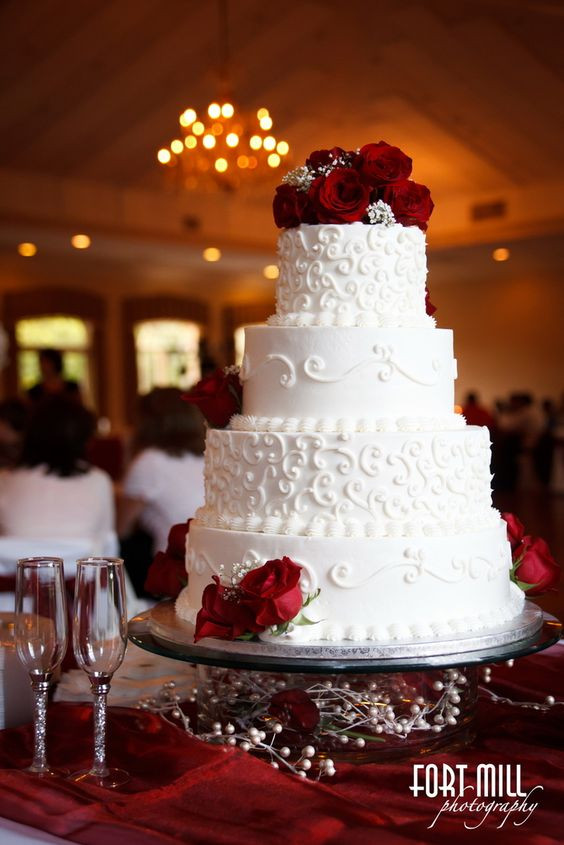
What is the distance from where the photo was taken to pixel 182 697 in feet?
7.57

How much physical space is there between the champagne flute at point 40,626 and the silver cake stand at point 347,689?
25cm

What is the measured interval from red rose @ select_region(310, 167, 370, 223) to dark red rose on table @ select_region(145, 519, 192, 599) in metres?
0.82

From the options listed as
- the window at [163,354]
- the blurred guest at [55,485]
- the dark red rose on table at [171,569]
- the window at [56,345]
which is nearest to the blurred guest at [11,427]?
the blurred guest at [55,485]

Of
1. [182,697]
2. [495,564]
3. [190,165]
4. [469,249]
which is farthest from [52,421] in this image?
[469,249]

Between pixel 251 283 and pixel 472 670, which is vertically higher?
pixel 251 283

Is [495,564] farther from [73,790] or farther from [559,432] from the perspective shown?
[559,432]

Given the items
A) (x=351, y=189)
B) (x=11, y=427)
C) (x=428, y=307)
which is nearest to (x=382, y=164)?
(x=351, y=189)

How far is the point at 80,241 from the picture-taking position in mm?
12898

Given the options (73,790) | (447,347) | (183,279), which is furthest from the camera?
(183,279)

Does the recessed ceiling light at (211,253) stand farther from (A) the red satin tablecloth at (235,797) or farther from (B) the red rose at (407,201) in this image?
(A) the red satin tablecloth at (235,797)

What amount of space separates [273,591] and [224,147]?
683 cm

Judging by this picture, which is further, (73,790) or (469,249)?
(469,249)

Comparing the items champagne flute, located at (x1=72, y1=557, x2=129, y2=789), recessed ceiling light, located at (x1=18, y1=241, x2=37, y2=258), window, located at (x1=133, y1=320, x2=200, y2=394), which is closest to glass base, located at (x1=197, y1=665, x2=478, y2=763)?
champagne flute, located at (x1=72, y1=557, x2=129, y2=789)

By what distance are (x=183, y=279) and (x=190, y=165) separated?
349 inches
